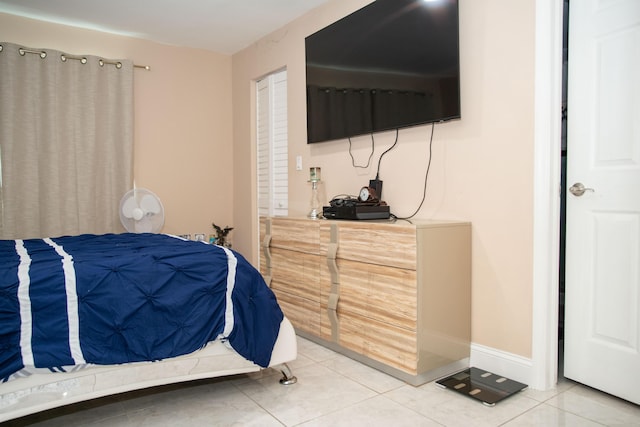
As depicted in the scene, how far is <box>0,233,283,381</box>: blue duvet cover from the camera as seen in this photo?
1.65m

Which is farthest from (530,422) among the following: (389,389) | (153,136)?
(153,136)

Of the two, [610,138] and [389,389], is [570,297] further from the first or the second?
→ [389,389]

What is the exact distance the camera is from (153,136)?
4.27 meters

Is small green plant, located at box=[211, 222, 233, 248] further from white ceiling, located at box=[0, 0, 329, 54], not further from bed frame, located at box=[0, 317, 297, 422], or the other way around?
bed frame, located at box=[0, 317, 297, 422]

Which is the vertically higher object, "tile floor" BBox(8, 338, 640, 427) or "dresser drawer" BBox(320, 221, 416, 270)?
"dresser drawer" BBox(320, 221, 416, 270)

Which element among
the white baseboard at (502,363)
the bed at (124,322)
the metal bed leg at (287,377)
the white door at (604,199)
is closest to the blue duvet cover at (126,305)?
the bed at (124,322)

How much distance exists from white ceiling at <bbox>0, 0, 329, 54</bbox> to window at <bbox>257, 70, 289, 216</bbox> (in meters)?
0.49

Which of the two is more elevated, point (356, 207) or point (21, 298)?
point (356, 207)

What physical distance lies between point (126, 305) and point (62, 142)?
2590 millimetres

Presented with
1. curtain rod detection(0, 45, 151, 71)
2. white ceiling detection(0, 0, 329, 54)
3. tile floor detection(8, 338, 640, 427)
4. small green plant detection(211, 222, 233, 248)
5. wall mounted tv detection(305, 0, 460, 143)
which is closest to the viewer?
tile floor detection(8, 338, 640, 427)

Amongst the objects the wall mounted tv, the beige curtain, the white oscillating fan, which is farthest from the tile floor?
the beige curtain

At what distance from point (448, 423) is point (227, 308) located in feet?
3.48

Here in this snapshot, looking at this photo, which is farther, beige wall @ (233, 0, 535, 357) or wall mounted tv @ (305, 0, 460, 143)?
wall mounted tv @ (305, 0, 460, 143)

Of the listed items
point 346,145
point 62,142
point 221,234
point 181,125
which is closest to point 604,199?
point 346,145
